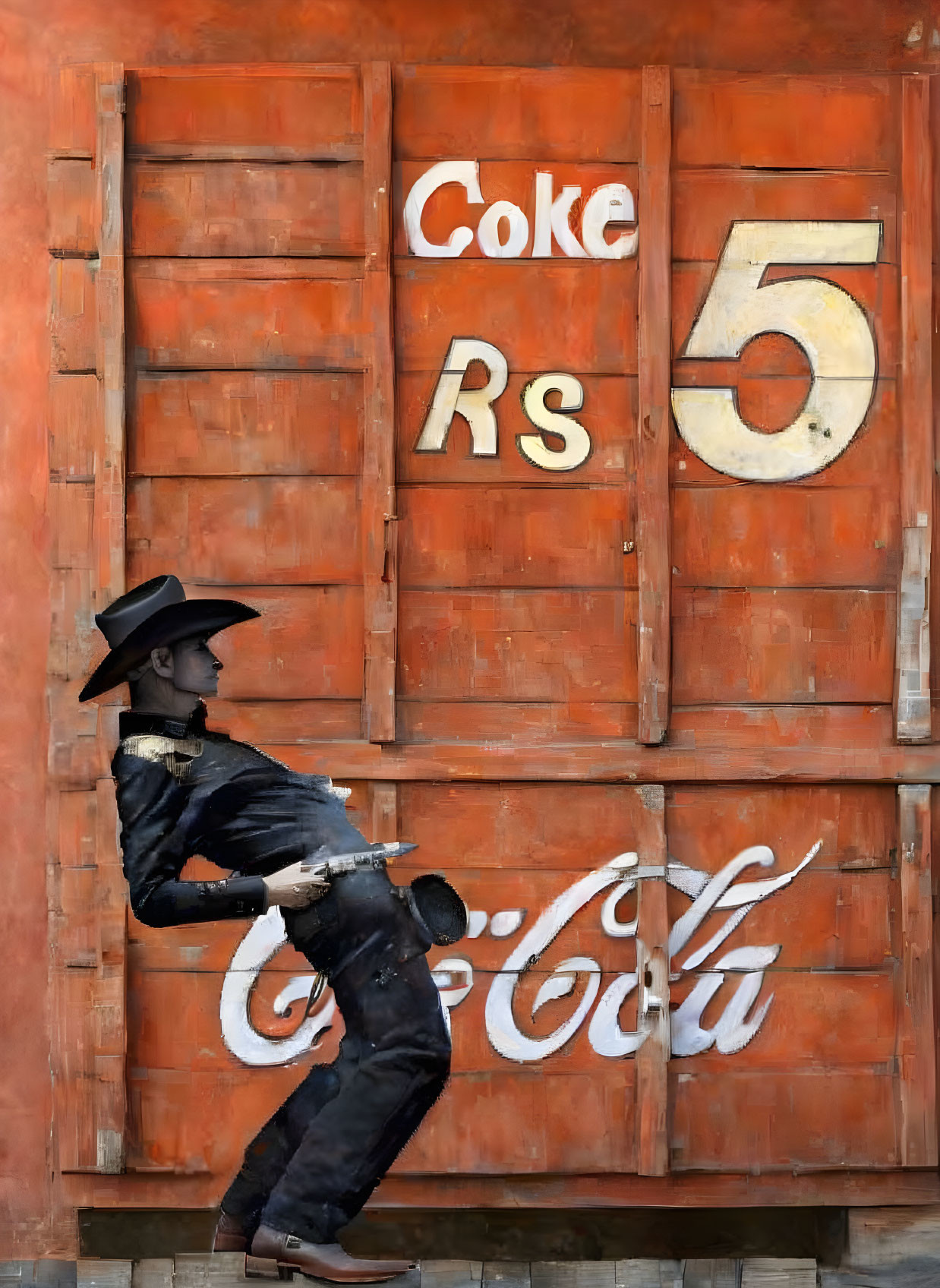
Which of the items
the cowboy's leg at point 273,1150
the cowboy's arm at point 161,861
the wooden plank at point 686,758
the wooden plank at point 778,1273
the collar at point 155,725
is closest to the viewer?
the cowboy's arm at point 161,861

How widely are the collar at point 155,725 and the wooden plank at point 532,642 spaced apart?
1.14m

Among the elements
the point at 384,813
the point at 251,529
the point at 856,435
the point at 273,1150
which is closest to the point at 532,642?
the point at 384,813

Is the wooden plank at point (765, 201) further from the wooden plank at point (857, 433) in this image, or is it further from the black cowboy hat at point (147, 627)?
the black cowboy hat at point (147, 627)

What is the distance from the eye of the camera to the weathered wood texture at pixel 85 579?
436cm

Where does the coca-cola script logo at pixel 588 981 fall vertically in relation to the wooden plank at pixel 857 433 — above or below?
below

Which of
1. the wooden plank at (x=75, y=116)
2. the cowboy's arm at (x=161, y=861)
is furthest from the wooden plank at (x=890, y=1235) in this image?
the wooden plank at (x=75, y=116)

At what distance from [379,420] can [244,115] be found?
99 centimetres

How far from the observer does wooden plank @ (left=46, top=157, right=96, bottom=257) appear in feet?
14.4

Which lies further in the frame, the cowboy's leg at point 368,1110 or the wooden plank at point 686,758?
the wooden plank at point 686,758

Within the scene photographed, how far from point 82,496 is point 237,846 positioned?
143cm

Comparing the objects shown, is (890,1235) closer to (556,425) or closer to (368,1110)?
(368,1110)

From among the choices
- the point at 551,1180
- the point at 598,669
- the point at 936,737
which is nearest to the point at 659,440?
the point at 598,669

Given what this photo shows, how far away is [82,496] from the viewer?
14.5ft

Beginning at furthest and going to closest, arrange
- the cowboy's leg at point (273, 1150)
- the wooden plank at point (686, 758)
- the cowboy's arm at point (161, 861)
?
the wooden plank at point (686, 758) < the cowboy's leg at point (273, 1150) < the cowboy's arm at point (161, 861)
